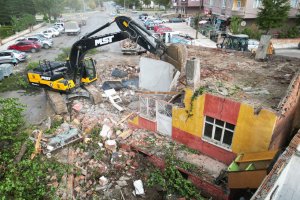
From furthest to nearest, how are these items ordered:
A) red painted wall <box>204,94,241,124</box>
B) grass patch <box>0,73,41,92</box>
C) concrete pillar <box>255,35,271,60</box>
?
grass patch <box>0,73,41,92</box>, concrete pillar <box>255,35,271,60</box>, red painted wall <box>204,94,241,124</box>

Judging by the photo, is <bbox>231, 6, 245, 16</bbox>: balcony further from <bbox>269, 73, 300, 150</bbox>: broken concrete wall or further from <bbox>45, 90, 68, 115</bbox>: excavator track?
<bbox>45, 90, 68, 115</bbox>: excavator track

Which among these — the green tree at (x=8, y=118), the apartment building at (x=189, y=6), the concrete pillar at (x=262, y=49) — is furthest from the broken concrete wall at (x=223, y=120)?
the apartment building at (x=189, y=6)

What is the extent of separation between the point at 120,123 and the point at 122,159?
8.20ft

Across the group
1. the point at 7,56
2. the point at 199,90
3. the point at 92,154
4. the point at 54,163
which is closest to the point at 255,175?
the point at 199,90

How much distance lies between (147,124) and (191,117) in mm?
2624

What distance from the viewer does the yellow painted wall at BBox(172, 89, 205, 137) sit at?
930 cm

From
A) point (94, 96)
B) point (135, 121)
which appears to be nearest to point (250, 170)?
point (135, 121)

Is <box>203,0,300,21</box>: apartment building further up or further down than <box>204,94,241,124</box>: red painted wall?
further up

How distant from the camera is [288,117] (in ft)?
32.2

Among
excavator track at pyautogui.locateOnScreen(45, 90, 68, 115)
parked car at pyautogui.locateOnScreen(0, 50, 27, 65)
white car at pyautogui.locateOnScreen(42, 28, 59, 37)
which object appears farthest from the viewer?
white car at pyautogui.locateOnScreen(42, 28, 59, 37)

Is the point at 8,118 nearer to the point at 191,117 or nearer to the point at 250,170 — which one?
the point at 191,117

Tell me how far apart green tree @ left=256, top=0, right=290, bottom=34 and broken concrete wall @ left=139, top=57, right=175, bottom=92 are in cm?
2044

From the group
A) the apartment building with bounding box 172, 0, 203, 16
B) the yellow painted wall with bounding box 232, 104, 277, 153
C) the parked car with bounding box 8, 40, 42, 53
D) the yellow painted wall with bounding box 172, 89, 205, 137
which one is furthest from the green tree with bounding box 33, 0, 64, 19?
the yellow painted wall with bounding box 232, 104, 277, 153

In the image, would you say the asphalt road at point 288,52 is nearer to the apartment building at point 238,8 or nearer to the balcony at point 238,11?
the apartment building at point 238,8
